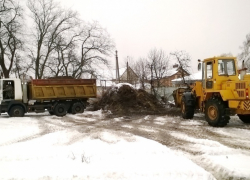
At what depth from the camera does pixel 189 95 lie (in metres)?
13.8

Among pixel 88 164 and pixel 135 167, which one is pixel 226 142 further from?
pixel 88 164

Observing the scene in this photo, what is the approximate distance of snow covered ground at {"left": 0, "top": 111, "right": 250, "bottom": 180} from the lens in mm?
5387

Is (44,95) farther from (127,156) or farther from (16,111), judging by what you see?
(127,156)

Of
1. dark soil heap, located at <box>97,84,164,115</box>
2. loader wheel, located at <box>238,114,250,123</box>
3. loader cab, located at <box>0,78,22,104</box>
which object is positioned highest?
loader cab, located at <box>0,78,22,104</box>

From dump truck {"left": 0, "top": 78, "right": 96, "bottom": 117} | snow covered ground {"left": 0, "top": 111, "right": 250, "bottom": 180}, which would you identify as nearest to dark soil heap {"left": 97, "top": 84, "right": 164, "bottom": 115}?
dump truck {"left": 0, "top": 78, "right": 96, "bottom": 117}

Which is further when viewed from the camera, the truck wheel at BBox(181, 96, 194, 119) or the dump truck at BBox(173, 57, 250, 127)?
the truck wheel at BBox(181, 96, 194, 119)

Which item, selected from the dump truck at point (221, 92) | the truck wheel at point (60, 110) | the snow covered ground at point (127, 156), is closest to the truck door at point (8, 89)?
the truck wheel at point (60, 110)

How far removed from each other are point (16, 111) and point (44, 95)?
2023 millimetres

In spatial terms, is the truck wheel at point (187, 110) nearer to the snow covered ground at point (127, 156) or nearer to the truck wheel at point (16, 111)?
the snow covered ground at point (127, 156)

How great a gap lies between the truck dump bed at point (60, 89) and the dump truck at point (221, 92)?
8.30m

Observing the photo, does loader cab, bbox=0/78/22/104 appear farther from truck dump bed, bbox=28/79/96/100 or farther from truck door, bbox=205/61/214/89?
truck door, bbox=205/61/214/89

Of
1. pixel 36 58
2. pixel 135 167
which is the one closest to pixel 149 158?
pixel 135 167

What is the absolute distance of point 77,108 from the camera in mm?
19391

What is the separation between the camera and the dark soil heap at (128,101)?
18916 mm
